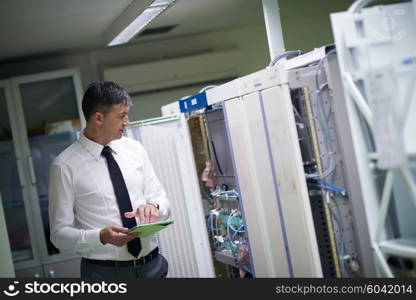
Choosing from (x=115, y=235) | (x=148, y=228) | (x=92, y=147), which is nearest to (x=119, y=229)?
(x=115, y=235)

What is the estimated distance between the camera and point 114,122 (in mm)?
3373

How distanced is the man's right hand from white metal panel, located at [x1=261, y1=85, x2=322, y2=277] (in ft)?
2.79

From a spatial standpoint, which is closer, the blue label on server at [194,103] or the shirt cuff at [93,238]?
the shirt cuff at [93,238]

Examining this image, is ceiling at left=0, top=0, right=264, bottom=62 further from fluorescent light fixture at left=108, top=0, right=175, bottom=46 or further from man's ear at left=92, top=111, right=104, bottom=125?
man's ear at left=92, top=111, right=104, bottom=125

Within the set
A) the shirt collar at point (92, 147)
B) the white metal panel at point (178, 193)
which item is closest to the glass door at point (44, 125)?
the white metal panel at point (178, 193)

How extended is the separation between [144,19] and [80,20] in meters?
0.60

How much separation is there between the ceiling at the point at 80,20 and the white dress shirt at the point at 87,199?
1.71 meters

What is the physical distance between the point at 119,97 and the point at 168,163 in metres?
1.57

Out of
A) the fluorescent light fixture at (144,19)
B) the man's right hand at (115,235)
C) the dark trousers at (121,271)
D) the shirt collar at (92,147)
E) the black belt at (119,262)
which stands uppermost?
the fluorescent light fixture at (144,19)

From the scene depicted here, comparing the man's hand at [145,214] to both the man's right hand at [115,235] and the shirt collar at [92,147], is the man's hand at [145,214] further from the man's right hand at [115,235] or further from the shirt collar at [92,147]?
the shirt collar at [92,147]

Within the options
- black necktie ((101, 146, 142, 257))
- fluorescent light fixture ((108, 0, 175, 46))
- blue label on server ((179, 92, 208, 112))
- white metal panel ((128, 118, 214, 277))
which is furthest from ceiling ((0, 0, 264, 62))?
black necktie ((101, 146, 142, 257))

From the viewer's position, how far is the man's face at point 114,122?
3367mm

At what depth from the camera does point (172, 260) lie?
492cm

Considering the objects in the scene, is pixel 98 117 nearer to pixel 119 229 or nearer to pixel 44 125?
pixel 119 229
